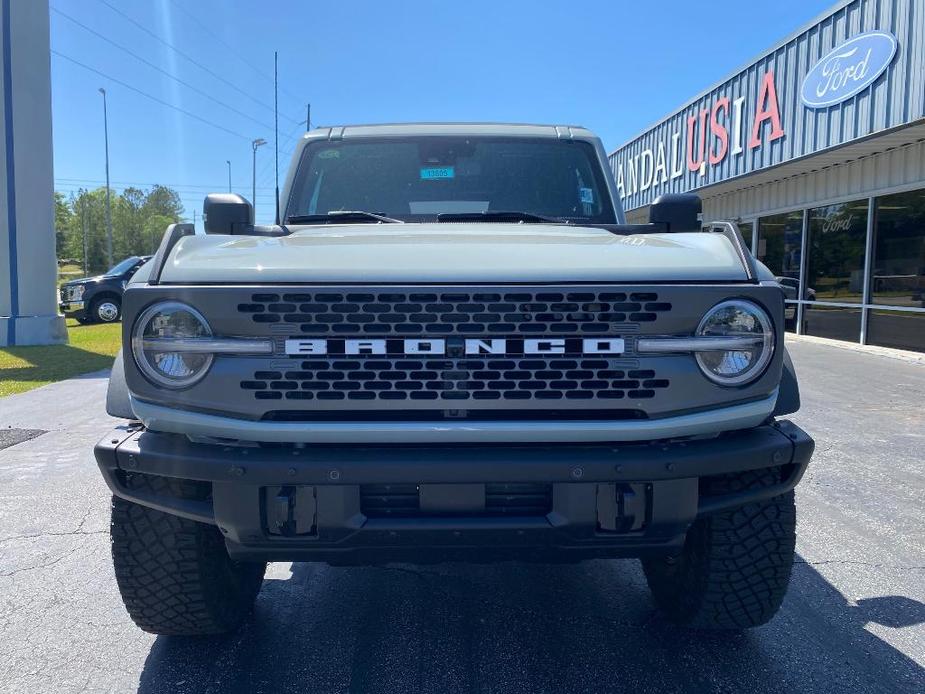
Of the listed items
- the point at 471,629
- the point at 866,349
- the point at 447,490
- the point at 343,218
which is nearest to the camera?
the point at 447,490

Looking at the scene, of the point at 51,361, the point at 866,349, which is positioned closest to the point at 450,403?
the point at 51,361

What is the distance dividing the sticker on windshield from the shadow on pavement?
198 centimetres

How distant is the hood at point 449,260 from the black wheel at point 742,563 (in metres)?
0.83

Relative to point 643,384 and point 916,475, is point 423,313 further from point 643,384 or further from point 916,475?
point 916,475

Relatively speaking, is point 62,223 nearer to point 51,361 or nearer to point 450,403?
point 51,361

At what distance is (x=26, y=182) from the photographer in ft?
44.1

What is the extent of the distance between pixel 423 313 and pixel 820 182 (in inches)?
573

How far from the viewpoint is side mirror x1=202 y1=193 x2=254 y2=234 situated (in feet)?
10.6

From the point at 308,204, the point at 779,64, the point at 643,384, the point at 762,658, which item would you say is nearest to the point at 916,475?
the point at 762,658

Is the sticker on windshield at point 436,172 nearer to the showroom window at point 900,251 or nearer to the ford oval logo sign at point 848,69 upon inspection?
the ford oval logo sign at point 848,69

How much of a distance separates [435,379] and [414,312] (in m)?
0.20

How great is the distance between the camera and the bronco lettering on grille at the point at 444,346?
2170 millimetres

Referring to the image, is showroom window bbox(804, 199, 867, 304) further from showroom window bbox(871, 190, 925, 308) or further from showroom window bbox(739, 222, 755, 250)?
showroom window bbox(739, 222, 755, 250)

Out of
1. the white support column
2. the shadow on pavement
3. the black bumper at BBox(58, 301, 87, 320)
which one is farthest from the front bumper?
the shadow on pavement
